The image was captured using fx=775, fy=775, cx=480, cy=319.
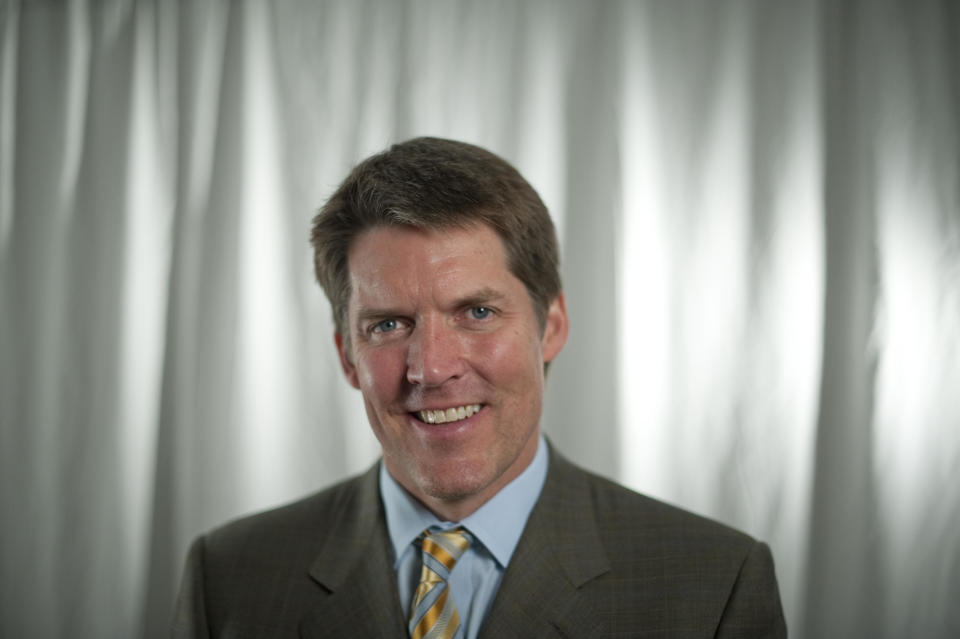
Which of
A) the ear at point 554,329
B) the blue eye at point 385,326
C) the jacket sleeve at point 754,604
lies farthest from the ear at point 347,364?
the jacket sleeve at point 754,604

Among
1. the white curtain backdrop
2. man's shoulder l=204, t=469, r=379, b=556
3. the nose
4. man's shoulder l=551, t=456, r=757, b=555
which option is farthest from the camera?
the white curtain backdrop

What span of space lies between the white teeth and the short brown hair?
9.8 inches

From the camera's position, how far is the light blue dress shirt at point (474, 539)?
4.66 feet

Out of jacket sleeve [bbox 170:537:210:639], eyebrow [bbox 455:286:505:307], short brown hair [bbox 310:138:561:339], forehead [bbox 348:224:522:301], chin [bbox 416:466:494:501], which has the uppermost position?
short brown hair [bbox 310:138:561:339]

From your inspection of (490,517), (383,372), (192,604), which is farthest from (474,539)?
(192,604)

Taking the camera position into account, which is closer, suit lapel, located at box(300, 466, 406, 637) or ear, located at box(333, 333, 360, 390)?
suit lapel, located at box(300, 466, 406, 637)

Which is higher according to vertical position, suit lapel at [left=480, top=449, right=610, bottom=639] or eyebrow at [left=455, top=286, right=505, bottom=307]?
eyebrow at [left=455, top=286, right=505, bottom=307]

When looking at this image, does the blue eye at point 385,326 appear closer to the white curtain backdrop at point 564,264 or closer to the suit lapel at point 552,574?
the suit lapel at point 552,574

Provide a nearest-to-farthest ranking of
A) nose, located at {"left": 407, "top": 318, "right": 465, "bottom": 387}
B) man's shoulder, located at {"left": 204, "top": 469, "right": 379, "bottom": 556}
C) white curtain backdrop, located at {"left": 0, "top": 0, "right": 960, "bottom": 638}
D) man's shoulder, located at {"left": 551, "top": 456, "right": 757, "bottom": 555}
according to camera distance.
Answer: nose, located at {"left": 407, "top": 318, "right": 465, "bottom": 387}, man's shoulder, located at {"left": 551, "top": 456, "right": 757, "bottom": 555}, man's shoulder, located at {"left": 204, "top": 469, "right": 379, "bottom": 556}, white curtain backdrop, located at {"left": 0, "top": 0, "right": 960, "bottom": 638}

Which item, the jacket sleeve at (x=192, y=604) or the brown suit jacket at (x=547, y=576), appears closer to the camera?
the brown suit jacket at (x=547, y=576)

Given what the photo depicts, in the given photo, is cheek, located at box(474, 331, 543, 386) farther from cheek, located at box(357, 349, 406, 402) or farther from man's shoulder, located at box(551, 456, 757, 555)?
man's shoulder, located at box(551, 456, 757, 555)

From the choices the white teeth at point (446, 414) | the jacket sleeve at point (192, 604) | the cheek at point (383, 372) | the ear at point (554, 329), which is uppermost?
the ear at point (554, 329)

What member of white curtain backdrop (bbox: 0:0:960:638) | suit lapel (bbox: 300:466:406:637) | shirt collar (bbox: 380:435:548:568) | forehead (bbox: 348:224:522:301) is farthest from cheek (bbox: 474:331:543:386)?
white curtain backdrop (bbox: 0:0:960:638)

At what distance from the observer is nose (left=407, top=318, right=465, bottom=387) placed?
1.36 metres
